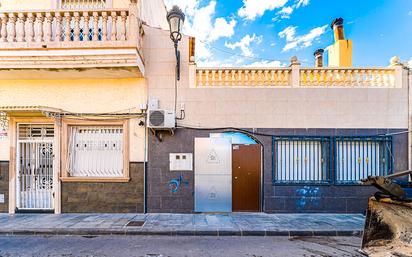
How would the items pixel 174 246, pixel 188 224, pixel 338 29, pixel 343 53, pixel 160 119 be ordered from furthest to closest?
pixel 338 29
pixel 343 53
pixel 160 119
pixel 188 224
pixel 174 246

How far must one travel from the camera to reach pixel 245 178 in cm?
734

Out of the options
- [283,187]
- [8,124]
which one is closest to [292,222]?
[283,187]

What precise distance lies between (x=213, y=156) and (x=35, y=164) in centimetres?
578

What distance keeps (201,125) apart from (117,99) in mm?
2811

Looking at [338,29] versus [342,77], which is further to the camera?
[338,29]

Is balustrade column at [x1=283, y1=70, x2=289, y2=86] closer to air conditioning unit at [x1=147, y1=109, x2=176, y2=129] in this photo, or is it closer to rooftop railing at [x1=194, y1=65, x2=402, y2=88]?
rooftop railing at [x1=194, y1=65, x2=402, y2=88]

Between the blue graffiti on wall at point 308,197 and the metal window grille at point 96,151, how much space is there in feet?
18.8

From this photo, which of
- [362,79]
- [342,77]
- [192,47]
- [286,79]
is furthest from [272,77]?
[362,79]

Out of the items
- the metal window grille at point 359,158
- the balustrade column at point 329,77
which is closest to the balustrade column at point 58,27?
the balustrade column at point 329,77

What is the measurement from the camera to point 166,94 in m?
7.40

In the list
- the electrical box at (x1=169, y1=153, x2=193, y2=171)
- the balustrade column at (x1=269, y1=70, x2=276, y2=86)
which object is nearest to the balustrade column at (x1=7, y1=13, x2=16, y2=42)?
the electrical box at (x1=169, y1=153, x2=193, y2=171)

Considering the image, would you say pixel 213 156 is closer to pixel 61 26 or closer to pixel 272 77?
pixel 272 77

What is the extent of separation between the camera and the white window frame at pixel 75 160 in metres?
7.16

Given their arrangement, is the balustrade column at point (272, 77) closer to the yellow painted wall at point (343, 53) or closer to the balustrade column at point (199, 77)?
the balustrade column at point (199, 77)
